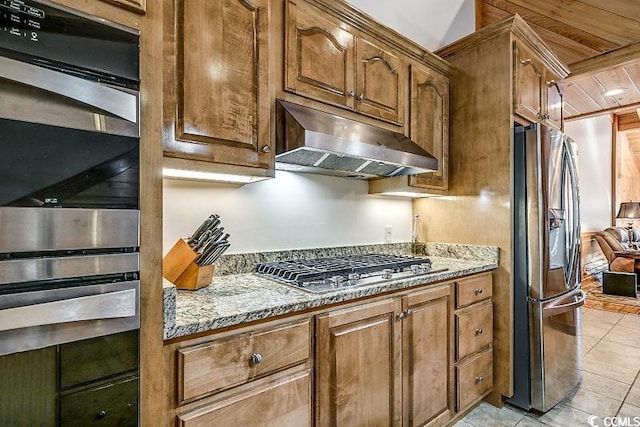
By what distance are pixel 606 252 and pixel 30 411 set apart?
7585mm

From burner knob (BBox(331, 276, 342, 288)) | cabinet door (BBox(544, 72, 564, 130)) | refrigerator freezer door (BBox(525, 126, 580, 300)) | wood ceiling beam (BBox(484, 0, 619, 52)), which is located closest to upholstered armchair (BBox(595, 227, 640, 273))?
wood ceiling beam (BBox(484, 0, 619, 52))

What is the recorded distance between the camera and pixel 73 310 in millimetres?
795

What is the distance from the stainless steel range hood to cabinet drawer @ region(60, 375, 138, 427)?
103 cm

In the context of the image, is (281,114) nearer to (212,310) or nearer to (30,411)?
(212,310)

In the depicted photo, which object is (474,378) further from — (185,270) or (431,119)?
(185,270)

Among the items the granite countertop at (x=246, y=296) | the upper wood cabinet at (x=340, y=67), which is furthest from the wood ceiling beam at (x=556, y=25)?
the granite countertop at (x=246, y=296)

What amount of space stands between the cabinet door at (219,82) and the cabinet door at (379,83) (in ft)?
2.03

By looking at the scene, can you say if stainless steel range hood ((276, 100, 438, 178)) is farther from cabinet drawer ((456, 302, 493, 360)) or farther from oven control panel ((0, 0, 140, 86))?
cabinet drawer ((456, 302, 493, 360))

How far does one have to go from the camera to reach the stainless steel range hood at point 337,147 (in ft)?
4.97

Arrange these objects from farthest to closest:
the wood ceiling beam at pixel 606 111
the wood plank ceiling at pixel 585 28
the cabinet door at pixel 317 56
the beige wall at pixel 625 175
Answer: the beige wall at pixel 625 175 → the wood ceiling beam at pixel 606 111 → the wood plank ceiling at pixel 585 28 → the cabinet door at pixel 317 56

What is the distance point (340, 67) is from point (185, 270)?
127 centimetres

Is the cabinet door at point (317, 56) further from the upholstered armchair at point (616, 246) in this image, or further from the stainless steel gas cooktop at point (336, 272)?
the upholstered armchair at point (616, 246)

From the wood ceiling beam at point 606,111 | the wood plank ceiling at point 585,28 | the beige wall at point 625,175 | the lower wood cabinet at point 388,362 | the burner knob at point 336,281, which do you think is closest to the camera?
the lower wood cabinet at point 388,362

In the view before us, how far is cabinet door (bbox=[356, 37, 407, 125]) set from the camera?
6.28 feet
